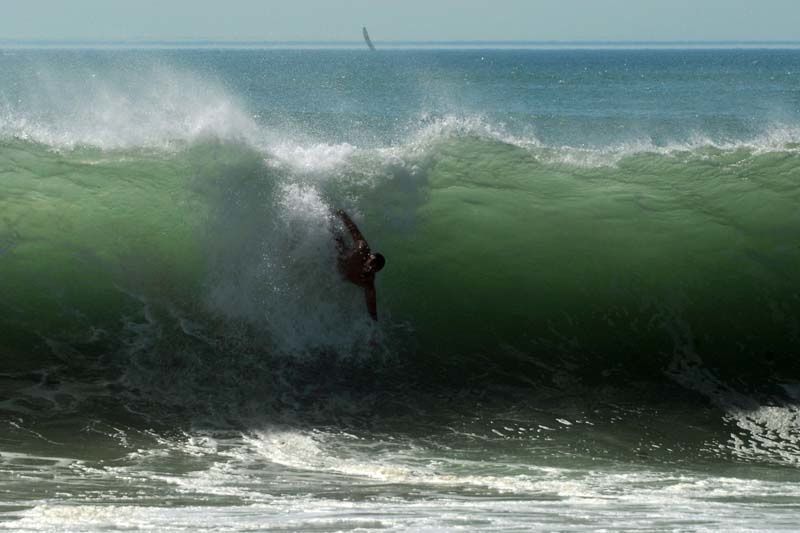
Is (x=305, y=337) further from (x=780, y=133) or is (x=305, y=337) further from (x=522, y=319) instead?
(x=780, y=133)

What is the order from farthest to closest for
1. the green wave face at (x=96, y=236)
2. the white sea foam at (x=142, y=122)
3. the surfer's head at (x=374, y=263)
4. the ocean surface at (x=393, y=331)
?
the white sea foam at (x=142, y=122)
the green wave face at (x=96, y=236)
the surfer's head at (x=374, y=263)
the ocean surface at (x=393, y=331)

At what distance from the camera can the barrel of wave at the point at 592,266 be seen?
10062 millimetres

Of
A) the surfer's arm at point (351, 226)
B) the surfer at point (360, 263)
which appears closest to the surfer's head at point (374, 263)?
the surfer at point (360, 263)

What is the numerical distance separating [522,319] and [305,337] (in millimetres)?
2110

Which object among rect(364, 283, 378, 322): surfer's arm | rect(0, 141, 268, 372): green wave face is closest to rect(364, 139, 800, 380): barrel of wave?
rect(364, 283, 378, 322): surfer's arm

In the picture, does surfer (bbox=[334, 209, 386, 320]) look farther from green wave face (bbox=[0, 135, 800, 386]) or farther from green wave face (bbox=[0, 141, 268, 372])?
green wave face (bbox=[0, 141, 268, 372])

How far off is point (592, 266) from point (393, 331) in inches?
94.9

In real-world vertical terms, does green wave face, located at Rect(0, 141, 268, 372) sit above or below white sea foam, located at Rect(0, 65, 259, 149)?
below

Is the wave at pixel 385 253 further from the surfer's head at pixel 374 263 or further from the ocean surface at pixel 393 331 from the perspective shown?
the surfer's head at pixel 374 263

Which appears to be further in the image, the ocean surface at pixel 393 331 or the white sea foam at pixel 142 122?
the white sea foam at pixel 142 122

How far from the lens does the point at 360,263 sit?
10156mm

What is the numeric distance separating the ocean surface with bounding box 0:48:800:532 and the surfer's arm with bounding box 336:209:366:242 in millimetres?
226

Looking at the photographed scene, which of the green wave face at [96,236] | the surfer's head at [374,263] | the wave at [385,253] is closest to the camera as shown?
the wave at [385,253]

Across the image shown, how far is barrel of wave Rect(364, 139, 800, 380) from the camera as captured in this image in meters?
10.1
